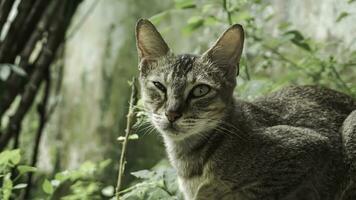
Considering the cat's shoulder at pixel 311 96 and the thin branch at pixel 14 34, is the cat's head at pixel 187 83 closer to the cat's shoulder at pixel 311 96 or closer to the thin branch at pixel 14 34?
the cat's shoulder at pixel 311 96

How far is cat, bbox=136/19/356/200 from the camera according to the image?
2.26 m

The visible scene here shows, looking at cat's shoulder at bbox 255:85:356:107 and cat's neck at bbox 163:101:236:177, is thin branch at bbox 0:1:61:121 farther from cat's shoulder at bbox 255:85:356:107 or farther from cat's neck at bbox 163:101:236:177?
cat's shoulder at bbox 255:85:356:107

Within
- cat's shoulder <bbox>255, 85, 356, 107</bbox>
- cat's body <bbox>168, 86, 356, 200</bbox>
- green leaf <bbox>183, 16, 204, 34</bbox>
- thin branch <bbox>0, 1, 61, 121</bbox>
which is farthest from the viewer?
thin branch <bbox>0, 1, 61, 121</bbox>

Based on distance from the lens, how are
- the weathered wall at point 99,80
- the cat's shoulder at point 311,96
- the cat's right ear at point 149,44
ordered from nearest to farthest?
1. the cat's right ear at point 149,44
2. the cat's shoulder at point 311,96
3. the weathered wall at point 99,80

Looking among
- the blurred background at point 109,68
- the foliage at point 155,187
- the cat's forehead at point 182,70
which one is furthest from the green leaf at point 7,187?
the cat's forehead at point 182,70

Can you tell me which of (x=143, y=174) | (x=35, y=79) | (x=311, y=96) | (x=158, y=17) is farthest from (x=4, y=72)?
(x=311, y=96)

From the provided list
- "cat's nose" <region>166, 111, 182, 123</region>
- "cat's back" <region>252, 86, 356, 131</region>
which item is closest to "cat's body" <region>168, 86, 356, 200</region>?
"cat's back" <region>252, 86, 356, 131</region>

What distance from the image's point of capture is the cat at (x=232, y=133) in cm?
226

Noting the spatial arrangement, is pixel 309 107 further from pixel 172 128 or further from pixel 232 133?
pixel 172 128

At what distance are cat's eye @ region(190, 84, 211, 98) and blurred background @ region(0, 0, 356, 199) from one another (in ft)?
1.08

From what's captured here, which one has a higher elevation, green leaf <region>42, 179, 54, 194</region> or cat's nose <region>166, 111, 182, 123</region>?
cat's nose <region>166, 111, 182, 123</region>

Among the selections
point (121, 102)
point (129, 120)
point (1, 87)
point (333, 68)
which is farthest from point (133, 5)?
point (129, 120)

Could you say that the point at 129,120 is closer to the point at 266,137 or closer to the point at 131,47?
the point at 266,137

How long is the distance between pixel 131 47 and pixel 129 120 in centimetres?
246
